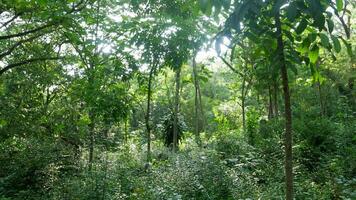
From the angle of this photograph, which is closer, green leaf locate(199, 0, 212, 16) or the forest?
green leaf locate(199, 0, 212, 16)

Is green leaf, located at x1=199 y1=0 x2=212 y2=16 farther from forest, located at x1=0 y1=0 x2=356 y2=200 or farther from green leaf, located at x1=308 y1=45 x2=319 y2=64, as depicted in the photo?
forest, located at x1=0 y1=0 x2=356 y2=200

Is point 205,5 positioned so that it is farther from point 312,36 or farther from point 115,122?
point 115,122

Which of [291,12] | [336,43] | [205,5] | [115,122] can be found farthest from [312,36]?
[115,122]

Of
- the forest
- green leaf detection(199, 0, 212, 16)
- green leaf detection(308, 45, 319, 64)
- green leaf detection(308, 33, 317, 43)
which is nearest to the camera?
green leaf detection(199, 0, 212, 16)

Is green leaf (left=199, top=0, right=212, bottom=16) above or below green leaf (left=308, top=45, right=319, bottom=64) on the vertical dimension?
above

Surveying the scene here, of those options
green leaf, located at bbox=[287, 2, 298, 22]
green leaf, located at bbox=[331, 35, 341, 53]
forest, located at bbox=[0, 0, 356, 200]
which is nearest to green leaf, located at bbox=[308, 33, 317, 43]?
green leaf, located at bbox=[331, 35, 341, 53]

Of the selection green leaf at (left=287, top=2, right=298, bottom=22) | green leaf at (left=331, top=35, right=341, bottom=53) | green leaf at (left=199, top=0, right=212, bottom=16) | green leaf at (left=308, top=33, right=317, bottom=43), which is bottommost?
green leaf at (left=331, top=35, right=341, bottom=53)

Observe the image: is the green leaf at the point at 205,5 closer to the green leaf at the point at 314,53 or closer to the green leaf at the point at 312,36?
the green leaf at the point at 312,36

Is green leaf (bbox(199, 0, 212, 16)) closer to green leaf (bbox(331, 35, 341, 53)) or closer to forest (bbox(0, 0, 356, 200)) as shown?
green leaf (bbox(331, 35, 341, 53))

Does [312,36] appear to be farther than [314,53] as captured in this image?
No

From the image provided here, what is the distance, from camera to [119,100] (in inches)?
398

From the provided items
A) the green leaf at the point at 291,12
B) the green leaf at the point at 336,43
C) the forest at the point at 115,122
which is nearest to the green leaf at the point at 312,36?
the green leaf at the point at 336,43

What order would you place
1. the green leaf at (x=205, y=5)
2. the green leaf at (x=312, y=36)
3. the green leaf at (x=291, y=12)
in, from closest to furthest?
the green leaf at (x=291, y=12) → the green leaf at (x=205, y=5) → the green leaf at (x=312, y=36)

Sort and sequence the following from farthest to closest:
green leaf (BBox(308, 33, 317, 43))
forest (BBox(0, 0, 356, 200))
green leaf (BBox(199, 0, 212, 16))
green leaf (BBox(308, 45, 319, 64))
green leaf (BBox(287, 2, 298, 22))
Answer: forest (BBox(0, 0, 356, 200)), green leaf (BBox(308, 45, 319, 64)), green leaf (BBox(308, 33, 317, 43)), green leaf (BBox(199, 0, 212, 16)), green leaf (BBox(287, 2, 298, 22))
